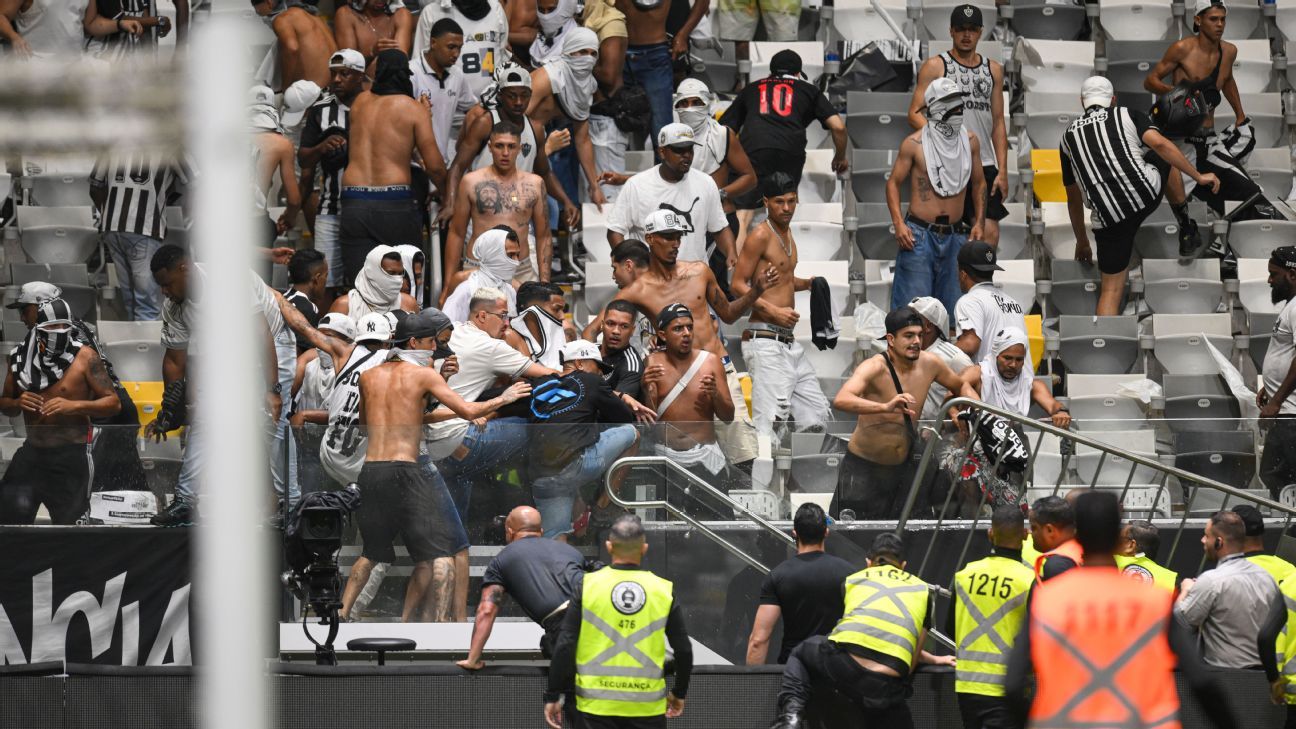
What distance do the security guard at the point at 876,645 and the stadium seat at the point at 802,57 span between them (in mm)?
7343

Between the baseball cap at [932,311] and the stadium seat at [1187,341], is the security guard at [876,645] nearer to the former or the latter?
the baseball cap at [932,311]

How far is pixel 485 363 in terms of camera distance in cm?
1079

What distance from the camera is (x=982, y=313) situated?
1219cm

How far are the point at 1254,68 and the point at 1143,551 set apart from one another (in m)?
7.77

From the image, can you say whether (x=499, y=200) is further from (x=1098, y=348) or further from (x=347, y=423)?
(x=1098, y=348)

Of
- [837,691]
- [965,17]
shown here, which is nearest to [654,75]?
[965,17]

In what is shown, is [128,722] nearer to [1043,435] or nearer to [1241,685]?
[1043,435]

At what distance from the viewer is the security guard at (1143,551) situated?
10031mm

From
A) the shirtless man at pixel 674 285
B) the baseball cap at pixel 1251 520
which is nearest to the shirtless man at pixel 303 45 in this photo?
the shirtless man at pixel 674 285

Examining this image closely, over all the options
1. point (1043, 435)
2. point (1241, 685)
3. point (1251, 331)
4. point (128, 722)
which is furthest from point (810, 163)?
point (128, 722)

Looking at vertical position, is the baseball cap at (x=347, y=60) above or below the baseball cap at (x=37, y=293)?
above

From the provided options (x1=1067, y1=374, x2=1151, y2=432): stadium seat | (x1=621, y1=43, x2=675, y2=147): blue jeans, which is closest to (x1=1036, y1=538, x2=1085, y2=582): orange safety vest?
(x1=1067, y1=374, x2=1151, y2=432): stadium seat

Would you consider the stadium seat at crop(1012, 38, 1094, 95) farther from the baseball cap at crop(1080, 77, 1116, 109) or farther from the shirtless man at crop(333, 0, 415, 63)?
the shirtless man at crop(333, 0, 415, 63)

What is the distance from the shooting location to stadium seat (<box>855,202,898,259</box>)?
15070 millimetres
